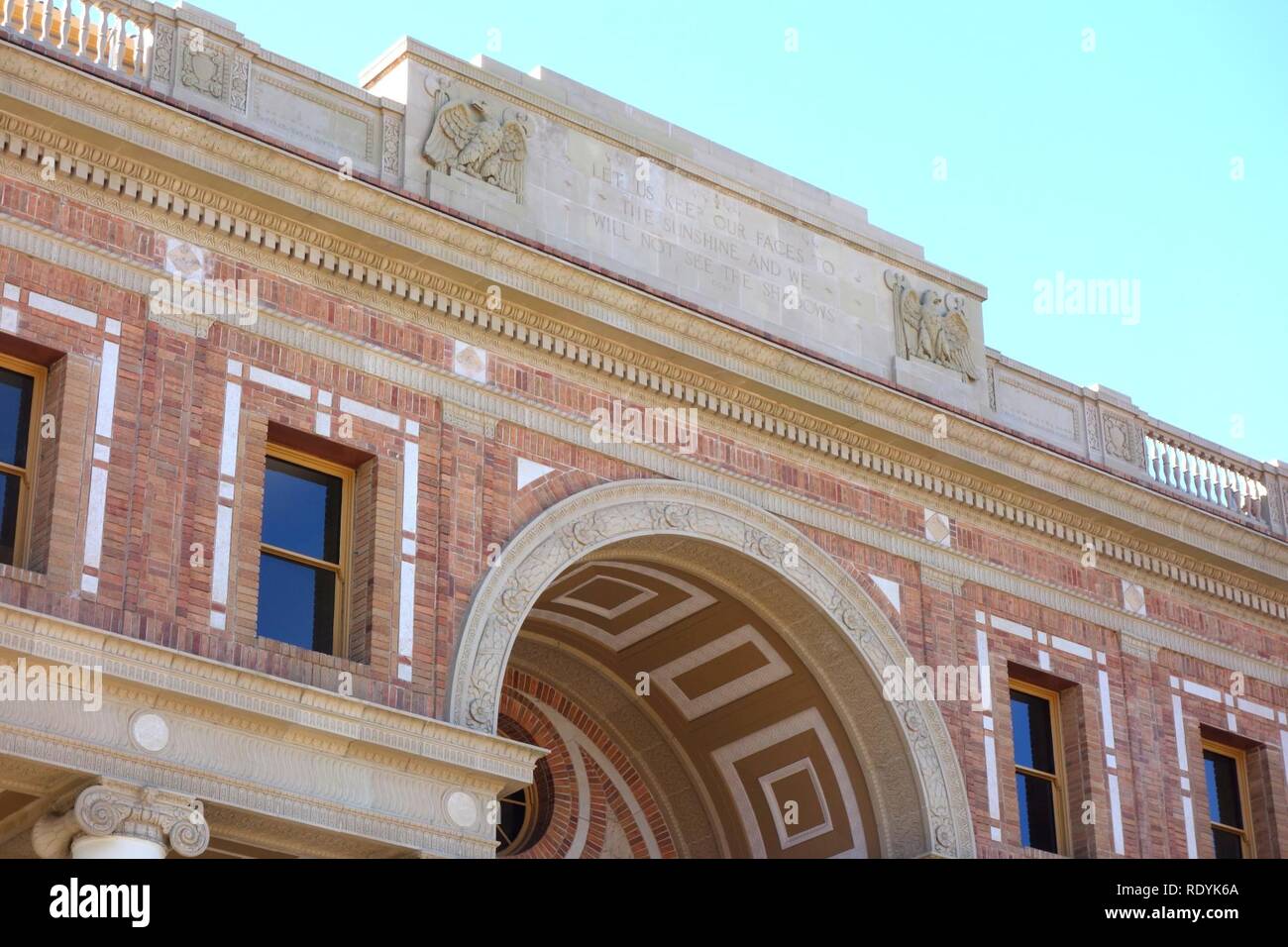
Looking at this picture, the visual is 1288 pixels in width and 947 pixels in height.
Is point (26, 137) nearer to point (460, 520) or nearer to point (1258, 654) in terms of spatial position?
point (460, 520)

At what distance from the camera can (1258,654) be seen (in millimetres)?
26219

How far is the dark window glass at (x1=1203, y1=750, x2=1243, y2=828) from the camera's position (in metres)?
25.2

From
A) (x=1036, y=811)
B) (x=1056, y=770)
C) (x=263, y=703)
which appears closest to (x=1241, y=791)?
(x=1056, y=770)

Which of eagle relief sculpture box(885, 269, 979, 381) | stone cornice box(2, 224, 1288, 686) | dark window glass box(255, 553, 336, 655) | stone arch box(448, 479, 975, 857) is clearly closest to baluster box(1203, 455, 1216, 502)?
stone cornice box(2, 224, 1288, 686)

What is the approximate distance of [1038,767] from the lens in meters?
23.7

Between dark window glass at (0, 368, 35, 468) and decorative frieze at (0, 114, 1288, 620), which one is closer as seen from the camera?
dark window glass at (0, 368, 35, 468)

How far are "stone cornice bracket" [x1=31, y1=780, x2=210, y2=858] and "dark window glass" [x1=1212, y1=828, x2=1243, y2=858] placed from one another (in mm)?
12376

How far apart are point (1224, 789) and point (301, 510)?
11.5m

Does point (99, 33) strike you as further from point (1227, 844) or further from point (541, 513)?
point (1227, 844)

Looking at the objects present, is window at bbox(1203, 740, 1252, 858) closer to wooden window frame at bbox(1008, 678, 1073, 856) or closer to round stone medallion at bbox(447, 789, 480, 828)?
wooden window frame at bbox(1008, 678, 1073, 856)

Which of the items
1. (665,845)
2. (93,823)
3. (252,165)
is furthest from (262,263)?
(665,845)

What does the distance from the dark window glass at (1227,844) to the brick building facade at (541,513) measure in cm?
6

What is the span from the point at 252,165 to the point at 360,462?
107 inches

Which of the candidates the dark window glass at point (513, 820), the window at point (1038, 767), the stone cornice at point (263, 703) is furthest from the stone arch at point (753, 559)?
the dark window glass at point (513, 820)
